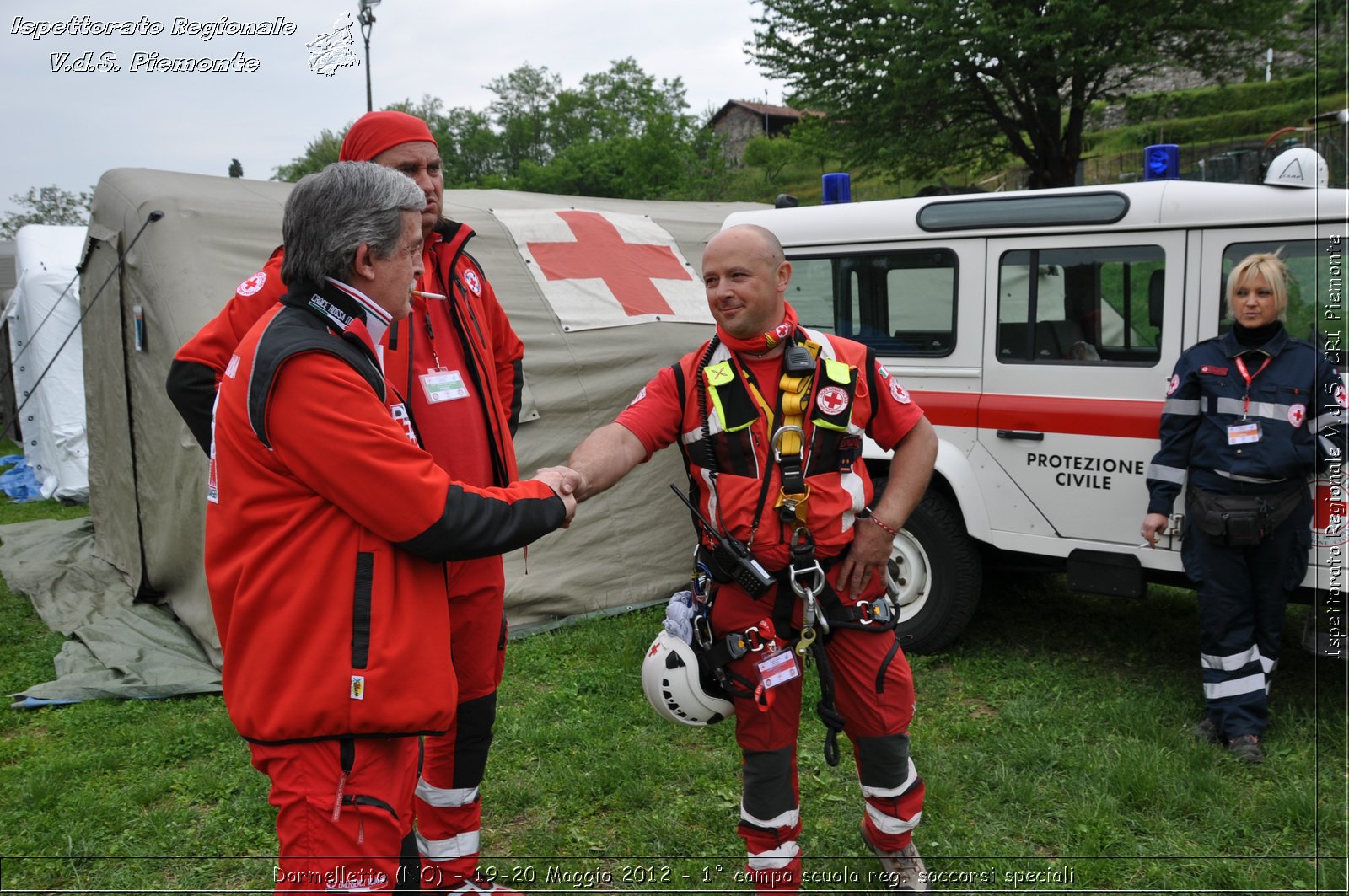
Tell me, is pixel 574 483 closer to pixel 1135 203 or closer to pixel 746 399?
pixel 746 399

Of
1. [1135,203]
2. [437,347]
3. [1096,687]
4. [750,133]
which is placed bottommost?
[1096,687]

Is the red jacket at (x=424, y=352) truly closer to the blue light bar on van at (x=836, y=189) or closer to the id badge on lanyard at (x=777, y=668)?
the id badge on lanyard at (x=777, y=668)

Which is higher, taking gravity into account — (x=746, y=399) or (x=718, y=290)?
(x=718, y=290)

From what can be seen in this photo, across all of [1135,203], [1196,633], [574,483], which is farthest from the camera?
[1196,633]

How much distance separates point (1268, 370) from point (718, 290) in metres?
2.58

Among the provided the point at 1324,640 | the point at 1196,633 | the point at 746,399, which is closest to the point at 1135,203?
the point at 1324,640

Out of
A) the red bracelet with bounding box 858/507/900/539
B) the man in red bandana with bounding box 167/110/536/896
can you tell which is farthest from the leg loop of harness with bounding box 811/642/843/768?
the man in red bandana with bounding box 167/110/536/896

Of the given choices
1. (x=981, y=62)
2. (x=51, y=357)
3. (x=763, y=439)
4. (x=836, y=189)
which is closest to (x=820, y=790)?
(x=763, y=439)

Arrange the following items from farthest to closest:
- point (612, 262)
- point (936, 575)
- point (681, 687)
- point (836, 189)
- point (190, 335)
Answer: point (612, 262), point (836, 189), point (190, 335), point (936, 575), point (681, 687)

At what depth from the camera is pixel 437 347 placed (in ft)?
9.33

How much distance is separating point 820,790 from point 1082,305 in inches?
103

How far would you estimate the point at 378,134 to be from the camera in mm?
2924

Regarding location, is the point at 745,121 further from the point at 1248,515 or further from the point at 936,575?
the point at 1248,515

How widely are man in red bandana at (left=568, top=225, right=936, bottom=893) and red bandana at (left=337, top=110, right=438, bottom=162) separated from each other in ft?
3.22
